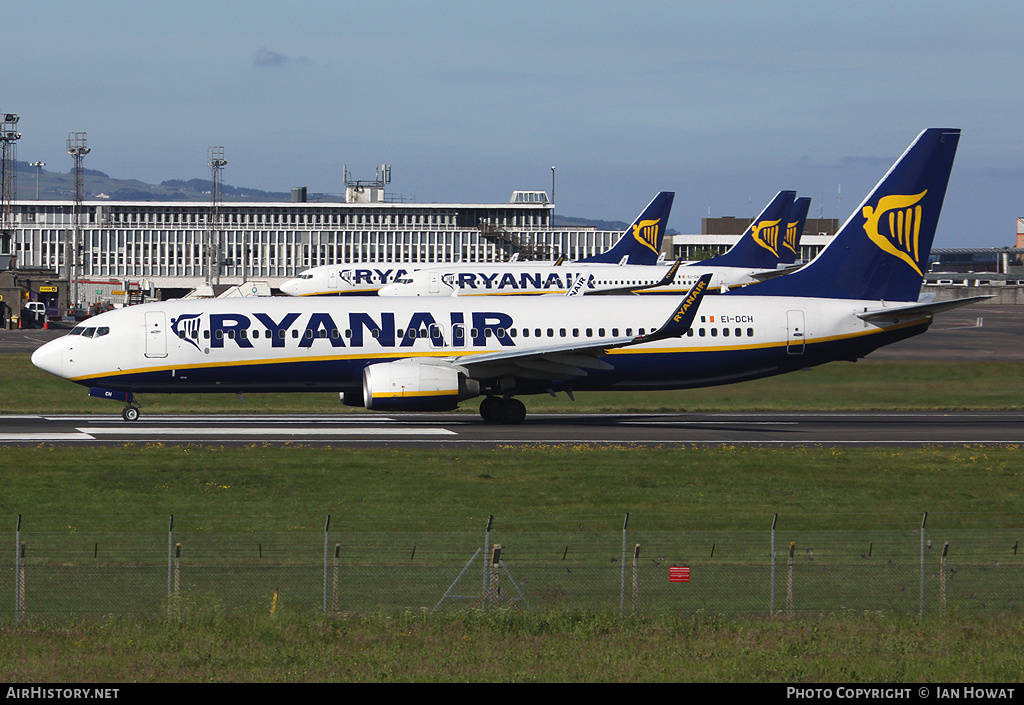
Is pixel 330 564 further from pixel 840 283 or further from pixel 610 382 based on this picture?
pixel 840 283

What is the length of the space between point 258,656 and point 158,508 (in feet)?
39.5

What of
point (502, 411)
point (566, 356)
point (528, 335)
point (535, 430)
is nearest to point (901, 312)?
point (566, 356)

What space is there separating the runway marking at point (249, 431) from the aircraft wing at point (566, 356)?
2.57 meters

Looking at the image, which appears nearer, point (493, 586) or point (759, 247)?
point (493, 586)

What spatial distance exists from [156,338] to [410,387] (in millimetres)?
8921

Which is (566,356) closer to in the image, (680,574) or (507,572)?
(680,574)

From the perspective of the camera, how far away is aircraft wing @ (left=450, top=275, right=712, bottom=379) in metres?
39.6

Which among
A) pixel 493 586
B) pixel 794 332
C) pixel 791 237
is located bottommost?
pixel 493 586

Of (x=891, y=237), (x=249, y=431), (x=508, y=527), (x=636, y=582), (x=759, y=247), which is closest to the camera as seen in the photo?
(x=636, y=582)

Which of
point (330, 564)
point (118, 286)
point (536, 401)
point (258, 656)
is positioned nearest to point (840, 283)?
point (536, 401)

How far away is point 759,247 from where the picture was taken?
94.5 metres

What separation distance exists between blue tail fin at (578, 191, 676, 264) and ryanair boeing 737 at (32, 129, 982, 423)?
50819mm

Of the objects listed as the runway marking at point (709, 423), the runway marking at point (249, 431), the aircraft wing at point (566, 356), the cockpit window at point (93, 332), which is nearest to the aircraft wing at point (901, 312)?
the runway marking at point (709, 423)

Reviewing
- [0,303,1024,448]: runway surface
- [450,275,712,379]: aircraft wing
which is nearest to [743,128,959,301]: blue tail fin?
[0,303,1024,448]: runway surface
